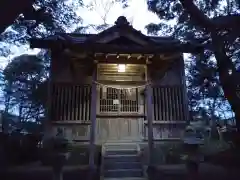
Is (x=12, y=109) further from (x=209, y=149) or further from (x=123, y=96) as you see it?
(x=209, y=149)

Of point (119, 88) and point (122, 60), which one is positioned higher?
point (122, 60)

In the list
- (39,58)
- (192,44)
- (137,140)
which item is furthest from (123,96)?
(39,58)

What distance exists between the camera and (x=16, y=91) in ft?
65.6

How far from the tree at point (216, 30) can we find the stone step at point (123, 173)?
3748 millimetres

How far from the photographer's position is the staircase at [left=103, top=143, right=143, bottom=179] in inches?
273

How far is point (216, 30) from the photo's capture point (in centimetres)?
653

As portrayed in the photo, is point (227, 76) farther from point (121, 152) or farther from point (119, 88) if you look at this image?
point (121, 152)

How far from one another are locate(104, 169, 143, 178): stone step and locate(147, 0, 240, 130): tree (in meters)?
3.75

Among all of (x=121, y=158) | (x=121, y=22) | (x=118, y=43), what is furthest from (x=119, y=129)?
(x=121, y=22)

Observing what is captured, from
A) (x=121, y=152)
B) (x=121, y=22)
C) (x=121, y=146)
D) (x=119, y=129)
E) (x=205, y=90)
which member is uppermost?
(x=121, y=22)

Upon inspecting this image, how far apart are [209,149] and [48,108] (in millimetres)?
6882

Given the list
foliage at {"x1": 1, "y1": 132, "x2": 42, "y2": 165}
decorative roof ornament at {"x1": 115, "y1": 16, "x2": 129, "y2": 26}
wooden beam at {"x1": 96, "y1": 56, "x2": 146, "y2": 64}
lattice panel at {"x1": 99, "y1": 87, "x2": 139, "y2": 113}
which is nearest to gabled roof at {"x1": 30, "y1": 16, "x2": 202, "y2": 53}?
decorative roof ornament at {"x1": 115, "y1": 16, "x2": 129, "y2": 26}

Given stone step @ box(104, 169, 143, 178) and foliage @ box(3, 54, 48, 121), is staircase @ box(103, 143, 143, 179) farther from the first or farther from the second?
foliage @ box(3, 54, 48, 121)

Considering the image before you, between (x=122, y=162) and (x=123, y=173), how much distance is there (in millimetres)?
573
